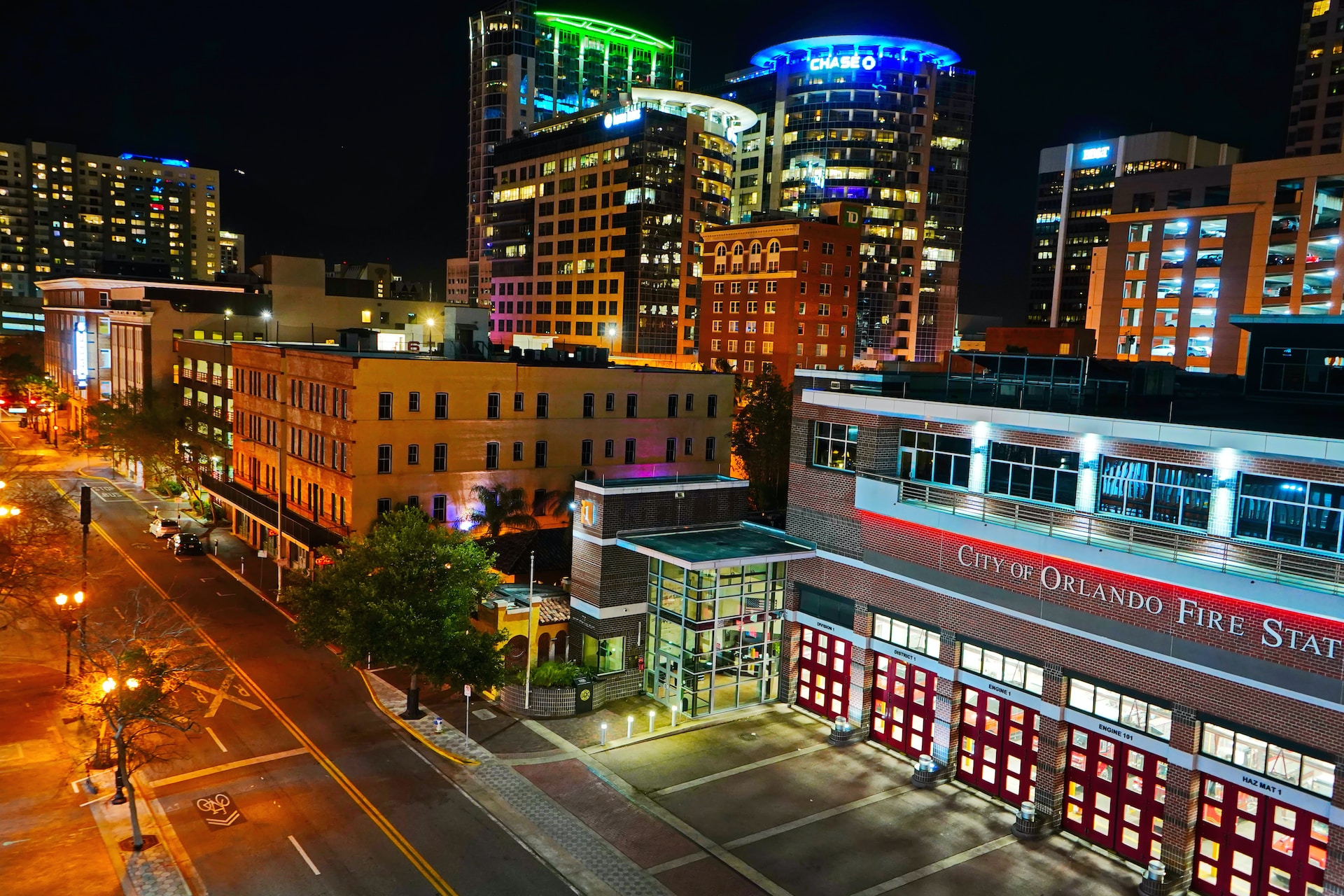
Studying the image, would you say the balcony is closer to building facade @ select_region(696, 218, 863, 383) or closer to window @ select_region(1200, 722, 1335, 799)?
window @ select_region(1200, 722, 1335, 799)

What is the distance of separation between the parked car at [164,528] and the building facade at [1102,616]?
149 ft

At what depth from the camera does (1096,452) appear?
26.2 meters

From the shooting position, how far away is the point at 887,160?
141250 millimetres

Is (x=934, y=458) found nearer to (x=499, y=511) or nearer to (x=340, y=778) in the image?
(x=340, y=778)

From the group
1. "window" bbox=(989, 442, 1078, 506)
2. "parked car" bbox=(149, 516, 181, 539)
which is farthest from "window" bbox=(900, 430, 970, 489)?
"parked car" bbox=(149, 516, 181, 539)

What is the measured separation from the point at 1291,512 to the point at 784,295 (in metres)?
87.1

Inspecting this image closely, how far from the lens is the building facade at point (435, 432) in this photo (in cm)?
4628

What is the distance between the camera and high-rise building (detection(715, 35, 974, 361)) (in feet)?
464

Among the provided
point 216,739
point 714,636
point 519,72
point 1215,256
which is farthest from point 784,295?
point 519,72

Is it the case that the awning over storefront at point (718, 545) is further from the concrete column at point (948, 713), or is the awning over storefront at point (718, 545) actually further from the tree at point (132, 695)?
the tree at point (132, 695)

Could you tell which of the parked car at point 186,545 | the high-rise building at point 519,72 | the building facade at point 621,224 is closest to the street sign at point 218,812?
the parked car at point 186,545

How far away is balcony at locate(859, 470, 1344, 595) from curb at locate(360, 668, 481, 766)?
17273 millimetres

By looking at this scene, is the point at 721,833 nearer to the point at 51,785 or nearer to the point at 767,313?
the point at 51,785

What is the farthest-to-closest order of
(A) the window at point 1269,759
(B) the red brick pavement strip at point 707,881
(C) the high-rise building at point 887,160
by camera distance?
(C) the high-rise building at point 887,160
(B) the red brick pavement strip at point 707,881
(A) the window at point 1269,759
